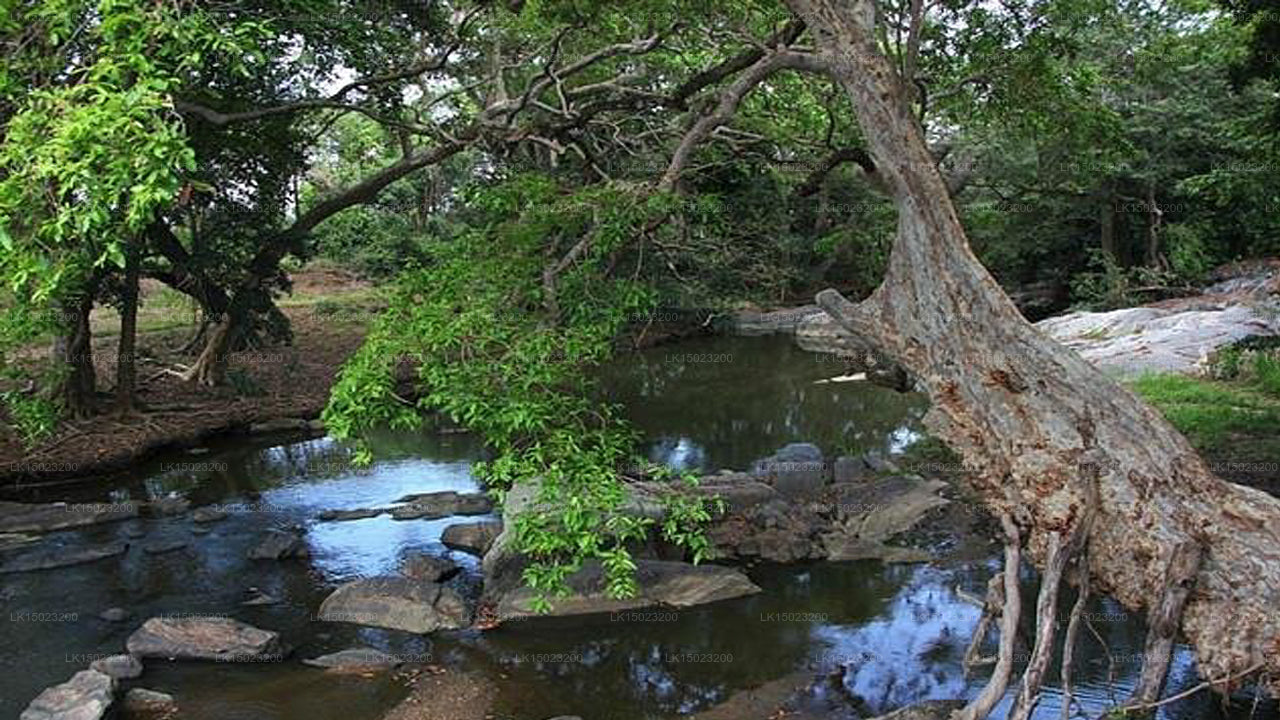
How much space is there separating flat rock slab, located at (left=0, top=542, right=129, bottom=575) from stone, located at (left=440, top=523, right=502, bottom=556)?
3789 mm

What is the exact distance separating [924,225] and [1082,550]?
237 centimetres

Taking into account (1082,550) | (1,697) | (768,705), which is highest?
(1082,550)

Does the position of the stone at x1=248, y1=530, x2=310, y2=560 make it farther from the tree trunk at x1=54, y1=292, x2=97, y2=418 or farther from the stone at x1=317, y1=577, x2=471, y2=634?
the tree trunk at x1=54, y1=292, x2=97, y2=418

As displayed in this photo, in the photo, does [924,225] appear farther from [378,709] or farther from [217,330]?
[217,330]

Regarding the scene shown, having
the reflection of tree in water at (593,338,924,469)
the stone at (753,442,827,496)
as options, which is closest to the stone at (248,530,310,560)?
the stone at (753,442,827,496)

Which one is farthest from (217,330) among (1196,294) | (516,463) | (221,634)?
(1196,294)

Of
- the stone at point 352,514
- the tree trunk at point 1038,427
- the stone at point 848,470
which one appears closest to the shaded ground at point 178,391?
the stone at point 352,514

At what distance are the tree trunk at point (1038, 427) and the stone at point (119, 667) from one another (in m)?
6.61

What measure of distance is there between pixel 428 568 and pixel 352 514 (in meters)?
3.14

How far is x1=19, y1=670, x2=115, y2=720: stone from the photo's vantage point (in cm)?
779

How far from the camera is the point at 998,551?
37.7ft

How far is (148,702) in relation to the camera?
8.29m

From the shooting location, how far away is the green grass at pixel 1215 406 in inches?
512

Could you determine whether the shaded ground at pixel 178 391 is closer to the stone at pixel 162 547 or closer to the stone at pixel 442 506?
the stone at pixel 162 547
